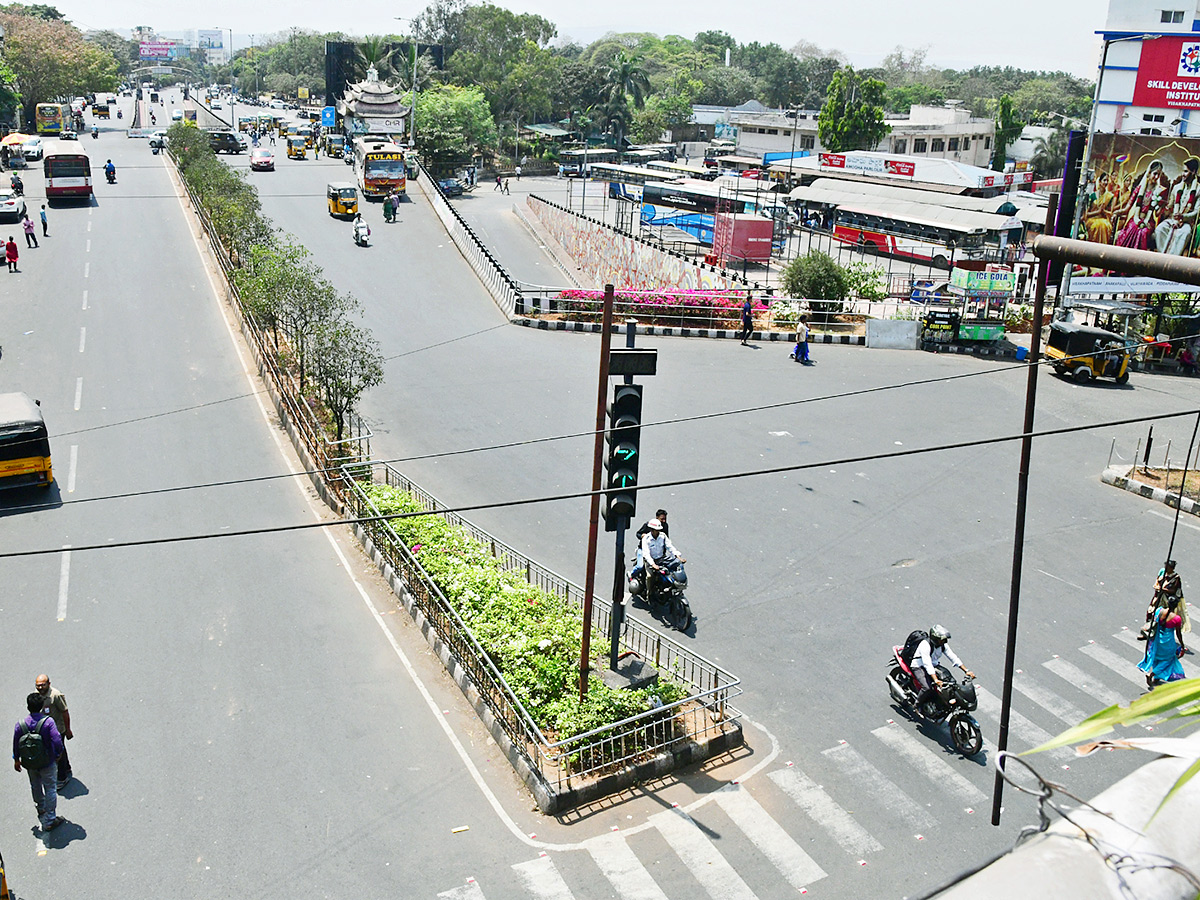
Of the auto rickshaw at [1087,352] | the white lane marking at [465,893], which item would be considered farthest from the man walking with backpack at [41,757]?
the auto rickshaw at [1087,352]

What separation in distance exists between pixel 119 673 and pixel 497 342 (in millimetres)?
18945

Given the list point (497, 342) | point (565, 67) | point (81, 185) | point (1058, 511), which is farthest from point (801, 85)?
point (1058, 511)

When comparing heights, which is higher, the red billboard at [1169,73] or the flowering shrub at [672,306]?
the red billboard at [1169,73]

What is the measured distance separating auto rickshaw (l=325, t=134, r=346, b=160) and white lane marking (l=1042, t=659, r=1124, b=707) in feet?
211

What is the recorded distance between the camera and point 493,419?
23281 millimetres

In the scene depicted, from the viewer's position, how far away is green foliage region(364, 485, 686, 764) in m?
11.4

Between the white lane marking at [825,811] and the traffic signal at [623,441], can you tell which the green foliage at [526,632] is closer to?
the white lane marking at [825,811]

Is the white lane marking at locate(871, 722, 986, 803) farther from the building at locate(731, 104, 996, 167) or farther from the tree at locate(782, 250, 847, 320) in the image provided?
the building at locate(731, 104, 996, 167)

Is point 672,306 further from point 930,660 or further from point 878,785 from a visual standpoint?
point 878,785

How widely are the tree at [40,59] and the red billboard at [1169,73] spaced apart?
275ft

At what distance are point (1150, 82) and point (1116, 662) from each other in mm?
27099

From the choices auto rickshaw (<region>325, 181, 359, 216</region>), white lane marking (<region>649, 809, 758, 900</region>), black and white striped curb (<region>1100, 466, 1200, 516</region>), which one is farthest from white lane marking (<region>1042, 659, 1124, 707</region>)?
auto rickshaw (<region>325, 181, 359, 216</region>)

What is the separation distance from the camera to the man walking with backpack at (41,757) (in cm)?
965

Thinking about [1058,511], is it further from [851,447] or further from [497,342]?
[497,342]
